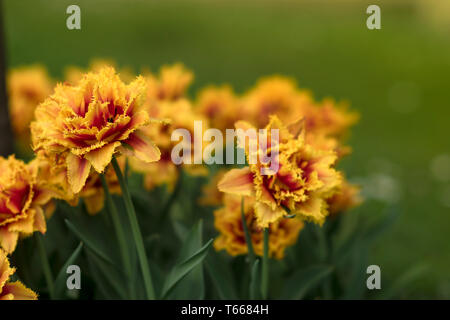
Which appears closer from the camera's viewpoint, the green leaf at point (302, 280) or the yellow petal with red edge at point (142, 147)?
the yellow petal with red edge at point (142, 147)

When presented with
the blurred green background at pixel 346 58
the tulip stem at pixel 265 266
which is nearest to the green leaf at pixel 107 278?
the tulip stem at pixel 265 266

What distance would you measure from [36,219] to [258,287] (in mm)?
567

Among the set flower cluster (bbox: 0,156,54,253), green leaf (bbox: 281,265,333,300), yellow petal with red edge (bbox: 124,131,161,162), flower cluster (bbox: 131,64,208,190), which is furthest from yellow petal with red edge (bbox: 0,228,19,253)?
green leaf (bbox: 281,265,333,300)

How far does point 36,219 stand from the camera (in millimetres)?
1406

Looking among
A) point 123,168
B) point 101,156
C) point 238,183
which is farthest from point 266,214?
Result: point 123,168

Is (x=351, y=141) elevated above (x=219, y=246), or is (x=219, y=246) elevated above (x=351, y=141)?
(x=351, y=141)

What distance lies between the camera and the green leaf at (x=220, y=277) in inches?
61.1

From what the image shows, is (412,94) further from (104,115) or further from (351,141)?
(104,115)

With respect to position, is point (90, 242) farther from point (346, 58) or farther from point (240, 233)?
point (346, 58)

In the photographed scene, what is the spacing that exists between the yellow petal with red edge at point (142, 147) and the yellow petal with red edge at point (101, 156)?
0.05 meters

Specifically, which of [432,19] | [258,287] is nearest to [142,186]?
[258,287]

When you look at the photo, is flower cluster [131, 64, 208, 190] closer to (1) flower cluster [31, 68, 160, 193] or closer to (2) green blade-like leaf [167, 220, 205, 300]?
(2) green blade-like leaf [167, 220, 205, 300]

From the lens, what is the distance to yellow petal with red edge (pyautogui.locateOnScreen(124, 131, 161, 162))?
1.25 m

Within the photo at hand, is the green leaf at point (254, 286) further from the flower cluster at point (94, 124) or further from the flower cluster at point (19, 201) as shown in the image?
the flower cluster at point (19, 201)
